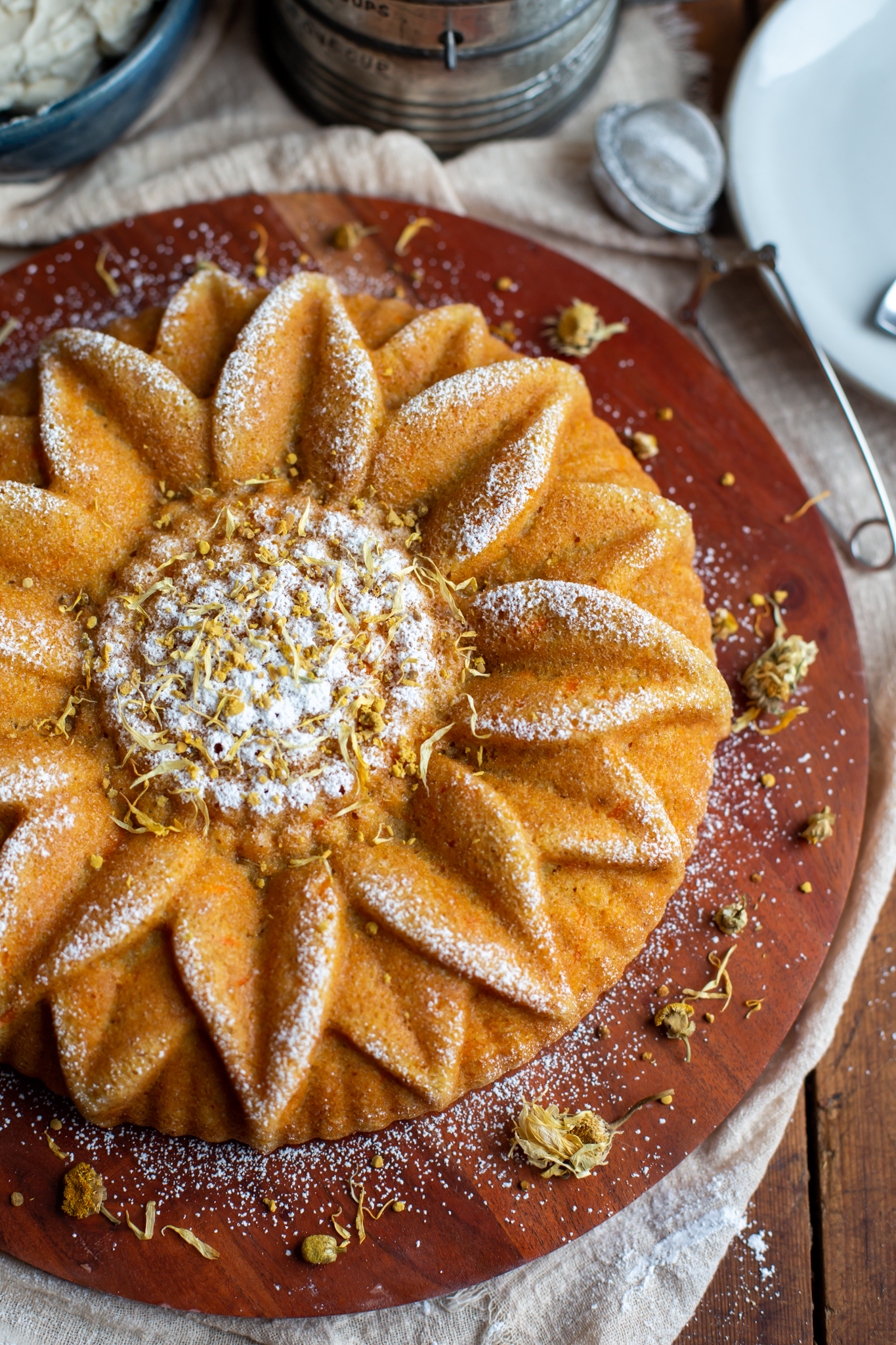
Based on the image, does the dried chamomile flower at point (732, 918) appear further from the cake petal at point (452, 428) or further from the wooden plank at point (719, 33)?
the wooden plank at point (719, 33)

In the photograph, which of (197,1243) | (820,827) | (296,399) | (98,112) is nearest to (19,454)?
(296,399)

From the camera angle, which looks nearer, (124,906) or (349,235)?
(124,906)

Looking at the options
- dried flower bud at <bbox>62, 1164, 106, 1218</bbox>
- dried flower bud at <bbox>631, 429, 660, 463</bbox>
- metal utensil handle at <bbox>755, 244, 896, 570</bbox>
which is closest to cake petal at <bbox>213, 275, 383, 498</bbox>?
dried flower bud at <bbox>631, 429, 660, 463</bbox>

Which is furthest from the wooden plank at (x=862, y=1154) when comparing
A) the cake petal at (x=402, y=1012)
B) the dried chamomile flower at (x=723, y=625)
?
the cake petal at (x=402, y=1012)

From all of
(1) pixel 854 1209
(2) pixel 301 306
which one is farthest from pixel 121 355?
(1) pixel 854 1209

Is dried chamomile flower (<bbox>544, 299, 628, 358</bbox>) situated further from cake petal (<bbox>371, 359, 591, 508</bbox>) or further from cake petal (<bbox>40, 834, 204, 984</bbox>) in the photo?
cake petal (<bbox>40, 834, 204, 984</bbox>)

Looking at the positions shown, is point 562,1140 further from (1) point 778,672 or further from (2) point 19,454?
(2) point 19,454
